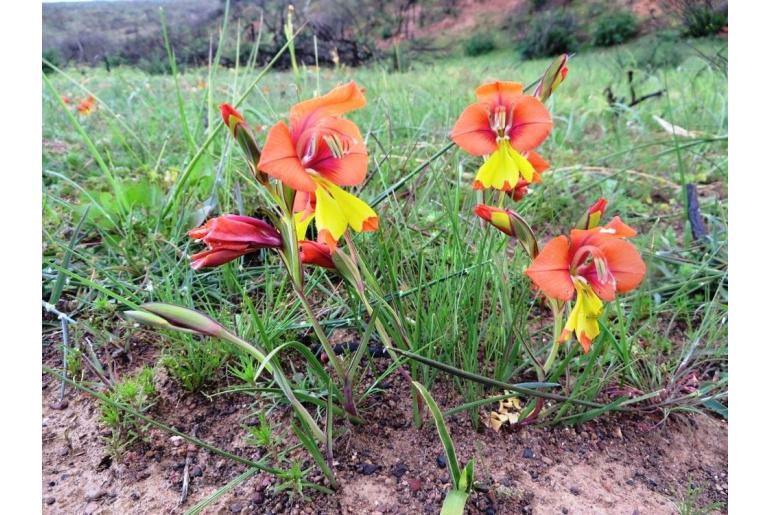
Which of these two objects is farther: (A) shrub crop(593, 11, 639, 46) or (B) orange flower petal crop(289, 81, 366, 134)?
(A) shrub crop(593, 11, 639, 46)

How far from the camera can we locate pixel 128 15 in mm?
4711

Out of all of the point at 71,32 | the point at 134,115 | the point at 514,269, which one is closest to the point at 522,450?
the point at 514,269

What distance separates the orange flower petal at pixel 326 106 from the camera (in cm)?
50

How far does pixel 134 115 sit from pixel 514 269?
77.5 inches

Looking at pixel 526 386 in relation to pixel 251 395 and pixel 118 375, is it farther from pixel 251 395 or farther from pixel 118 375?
pixel 118 375

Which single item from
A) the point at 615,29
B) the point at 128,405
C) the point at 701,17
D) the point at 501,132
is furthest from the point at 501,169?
the point at 615,29

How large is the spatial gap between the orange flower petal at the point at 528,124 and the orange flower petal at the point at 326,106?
0.74 ft

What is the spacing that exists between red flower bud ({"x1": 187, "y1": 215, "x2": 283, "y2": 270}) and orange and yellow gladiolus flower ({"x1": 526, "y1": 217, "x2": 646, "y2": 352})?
283mm

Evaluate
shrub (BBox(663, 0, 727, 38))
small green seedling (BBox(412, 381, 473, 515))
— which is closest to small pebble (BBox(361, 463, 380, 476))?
small green seedling (BBox(412, 381, 473, 515))

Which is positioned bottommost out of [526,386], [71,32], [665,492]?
[665,492]

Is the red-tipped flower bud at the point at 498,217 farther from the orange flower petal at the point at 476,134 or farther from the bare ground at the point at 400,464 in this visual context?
the bare ground at the point at 400,464

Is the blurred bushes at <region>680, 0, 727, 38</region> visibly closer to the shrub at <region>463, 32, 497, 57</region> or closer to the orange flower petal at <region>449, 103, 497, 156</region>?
the shrub at <region>463, 32, 497, 57</region>

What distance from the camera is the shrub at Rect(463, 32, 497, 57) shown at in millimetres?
7211

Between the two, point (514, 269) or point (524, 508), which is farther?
point (514, 269)
